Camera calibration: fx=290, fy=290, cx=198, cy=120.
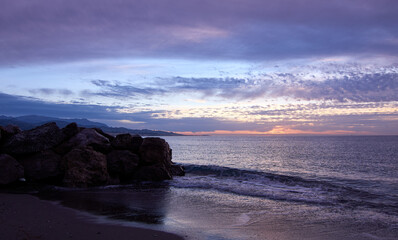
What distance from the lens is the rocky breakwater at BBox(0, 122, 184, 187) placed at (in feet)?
47.5

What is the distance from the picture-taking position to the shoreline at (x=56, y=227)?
6.52 metres

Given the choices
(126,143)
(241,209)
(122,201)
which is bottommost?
(122,201)

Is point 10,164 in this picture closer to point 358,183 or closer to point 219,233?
point 219,233

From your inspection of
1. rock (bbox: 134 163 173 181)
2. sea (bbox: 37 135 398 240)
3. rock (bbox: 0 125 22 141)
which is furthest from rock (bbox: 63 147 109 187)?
rock (bbox: 0 125 22 141)

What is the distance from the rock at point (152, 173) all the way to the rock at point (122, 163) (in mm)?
433

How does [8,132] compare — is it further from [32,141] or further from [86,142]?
[86,142]

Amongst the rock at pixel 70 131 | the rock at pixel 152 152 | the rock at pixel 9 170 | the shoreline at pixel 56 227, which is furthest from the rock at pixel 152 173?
the shoreline at pixel 56 227

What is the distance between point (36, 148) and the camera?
15.4 m

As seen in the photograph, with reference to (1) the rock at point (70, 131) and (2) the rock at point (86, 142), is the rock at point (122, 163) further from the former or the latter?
(1) the rock at point (70, 131)

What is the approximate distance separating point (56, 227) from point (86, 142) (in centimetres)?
1038

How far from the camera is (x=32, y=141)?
15.5m

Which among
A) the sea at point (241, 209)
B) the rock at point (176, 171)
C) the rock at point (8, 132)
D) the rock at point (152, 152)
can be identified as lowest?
the rock at point (176, 171)

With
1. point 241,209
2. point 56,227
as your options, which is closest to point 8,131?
point 56,227

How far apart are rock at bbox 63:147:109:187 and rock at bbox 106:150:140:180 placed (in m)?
1.49
